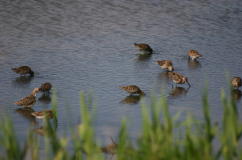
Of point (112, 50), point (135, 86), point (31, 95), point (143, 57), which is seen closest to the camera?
point (31, 95)

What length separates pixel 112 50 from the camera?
15.3 m

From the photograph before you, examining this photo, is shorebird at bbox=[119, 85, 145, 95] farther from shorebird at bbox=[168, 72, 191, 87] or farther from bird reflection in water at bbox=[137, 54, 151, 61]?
bird reflection in water at bbox=[137, 54, 151, 61]

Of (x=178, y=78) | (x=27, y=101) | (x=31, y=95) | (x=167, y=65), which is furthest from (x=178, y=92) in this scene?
(x=27, y=101)

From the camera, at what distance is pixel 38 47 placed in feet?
49.9

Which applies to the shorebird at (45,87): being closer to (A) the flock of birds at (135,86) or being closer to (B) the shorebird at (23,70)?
(A) the flock of birds at (135,86)

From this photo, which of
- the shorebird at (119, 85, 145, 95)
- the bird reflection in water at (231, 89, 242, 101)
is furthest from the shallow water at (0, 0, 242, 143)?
the bird reflection in water at (231, 89, 242, 101)

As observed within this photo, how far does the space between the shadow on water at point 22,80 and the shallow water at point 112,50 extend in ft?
0.08

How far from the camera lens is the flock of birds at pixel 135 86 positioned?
11.5m

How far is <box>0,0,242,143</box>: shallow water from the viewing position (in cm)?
1195

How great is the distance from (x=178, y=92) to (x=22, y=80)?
117 inches

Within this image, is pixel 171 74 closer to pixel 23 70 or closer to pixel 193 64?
pixel 193 64

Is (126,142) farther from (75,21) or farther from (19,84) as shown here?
(75,21)

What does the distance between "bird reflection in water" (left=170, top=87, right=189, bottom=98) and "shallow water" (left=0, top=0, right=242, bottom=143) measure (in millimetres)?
19

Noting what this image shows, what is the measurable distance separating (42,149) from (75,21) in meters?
8.36
